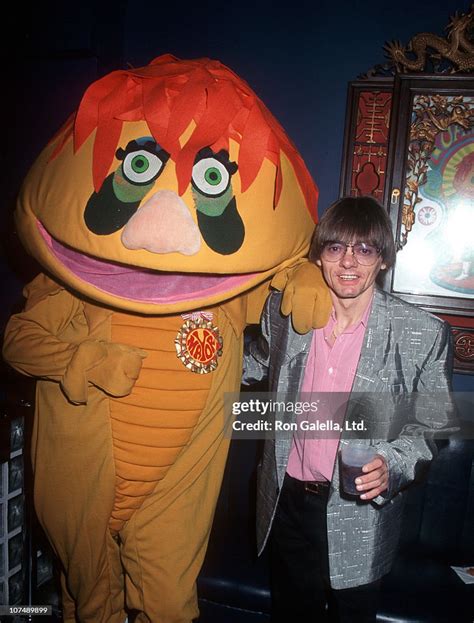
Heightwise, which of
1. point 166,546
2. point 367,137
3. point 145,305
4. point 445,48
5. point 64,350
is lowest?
point 166,546

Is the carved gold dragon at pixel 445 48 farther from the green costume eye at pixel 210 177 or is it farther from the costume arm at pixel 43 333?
the costume arm at pixel 43 333

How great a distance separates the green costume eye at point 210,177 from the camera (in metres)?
0.97

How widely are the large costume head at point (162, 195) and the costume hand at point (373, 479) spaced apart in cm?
45

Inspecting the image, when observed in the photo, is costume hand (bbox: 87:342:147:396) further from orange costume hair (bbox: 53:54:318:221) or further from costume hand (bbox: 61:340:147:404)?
orange costume hair (bbox: 53:54:318:221)

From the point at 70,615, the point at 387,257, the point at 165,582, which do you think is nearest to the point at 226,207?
the point at 387,257

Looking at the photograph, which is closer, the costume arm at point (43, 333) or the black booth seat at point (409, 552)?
the costume arm at point (43, 333)

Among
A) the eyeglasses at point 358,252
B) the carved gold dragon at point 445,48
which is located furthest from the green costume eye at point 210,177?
the carved gold dragon at point 445,48

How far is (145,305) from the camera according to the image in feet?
3.23

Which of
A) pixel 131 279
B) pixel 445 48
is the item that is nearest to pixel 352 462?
pixel 131 279

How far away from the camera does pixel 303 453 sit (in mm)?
1153

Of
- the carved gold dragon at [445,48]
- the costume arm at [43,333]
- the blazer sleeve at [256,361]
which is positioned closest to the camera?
the costume arm at [43,333]

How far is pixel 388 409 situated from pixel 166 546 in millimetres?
609

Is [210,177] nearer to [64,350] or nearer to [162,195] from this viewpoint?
[162,195]

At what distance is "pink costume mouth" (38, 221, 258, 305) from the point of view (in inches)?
39.6
